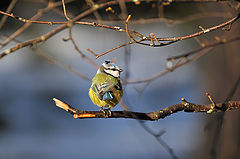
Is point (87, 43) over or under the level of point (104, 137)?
over

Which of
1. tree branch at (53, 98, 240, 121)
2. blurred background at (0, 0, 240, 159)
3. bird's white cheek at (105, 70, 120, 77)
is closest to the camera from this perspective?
tree branch at (53, 98, 240, 121)

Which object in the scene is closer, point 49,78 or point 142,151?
point 142,151

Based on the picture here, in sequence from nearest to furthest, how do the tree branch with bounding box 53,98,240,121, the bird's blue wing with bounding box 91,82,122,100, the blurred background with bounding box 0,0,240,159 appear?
the tree branch with bounding box 53,98,240,121
the bird's blue wing with bounding box 91,82,122,100
the blurred background with bounding box 0,0,240,159

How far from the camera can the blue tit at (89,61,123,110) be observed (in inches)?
101

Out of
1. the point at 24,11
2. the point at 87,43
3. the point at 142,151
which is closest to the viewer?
the point at 142,151

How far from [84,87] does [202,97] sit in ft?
20.3

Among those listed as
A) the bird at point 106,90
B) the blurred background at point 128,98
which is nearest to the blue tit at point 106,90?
the bird at point 106,90

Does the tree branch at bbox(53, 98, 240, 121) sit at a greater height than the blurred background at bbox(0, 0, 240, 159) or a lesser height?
lesser

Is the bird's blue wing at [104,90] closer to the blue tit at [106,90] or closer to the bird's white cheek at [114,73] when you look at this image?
the blue tit at [106,90]

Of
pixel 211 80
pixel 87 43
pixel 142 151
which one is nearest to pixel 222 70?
pixel 211 80

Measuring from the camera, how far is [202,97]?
5.20m

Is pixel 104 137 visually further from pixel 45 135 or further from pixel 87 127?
pixel 45 135

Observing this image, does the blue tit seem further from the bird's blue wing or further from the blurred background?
the blurred background

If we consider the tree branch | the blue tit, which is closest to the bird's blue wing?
the blue tit
